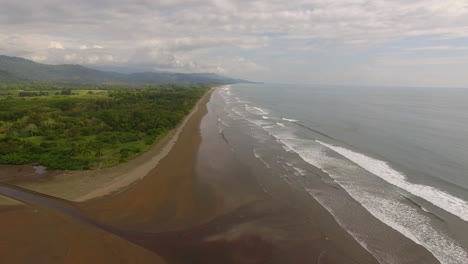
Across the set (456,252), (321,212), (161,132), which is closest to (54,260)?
(321,212)

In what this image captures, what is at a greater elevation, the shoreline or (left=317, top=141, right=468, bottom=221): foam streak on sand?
(left=317, top=141, right=468, bottom=221): foam streak on sand

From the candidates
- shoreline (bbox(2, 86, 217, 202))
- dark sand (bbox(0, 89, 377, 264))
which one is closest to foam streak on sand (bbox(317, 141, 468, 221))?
dark sand (bbox(0, 89, 377, 264))

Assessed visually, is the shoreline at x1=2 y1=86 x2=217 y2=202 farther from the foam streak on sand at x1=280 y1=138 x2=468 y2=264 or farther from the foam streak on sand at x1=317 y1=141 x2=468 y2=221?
the foam streak on sand at x1=317 y1=141 x2=468 y2=221

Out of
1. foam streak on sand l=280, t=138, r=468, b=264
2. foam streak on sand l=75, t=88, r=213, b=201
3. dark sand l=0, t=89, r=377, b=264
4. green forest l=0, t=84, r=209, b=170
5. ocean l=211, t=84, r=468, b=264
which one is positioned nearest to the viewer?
dark sand l=0, t=89, r=377, b=264

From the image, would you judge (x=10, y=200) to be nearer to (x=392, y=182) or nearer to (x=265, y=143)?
(x=265, y=143)

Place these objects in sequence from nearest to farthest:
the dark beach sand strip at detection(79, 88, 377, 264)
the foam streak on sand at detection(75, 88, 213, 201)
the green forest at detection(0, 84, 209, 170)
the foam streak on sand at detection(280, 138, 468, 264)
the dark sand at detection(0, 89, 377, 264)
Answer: the dark sand at detection(0, 89, 377, 264) → the dark beach sand strip at detection(79, 88, 377, 264) → the foam streak on sand at detection(280, 138, 468, 264) → the foam streak on sand at detection(75, 88, 213, 201) → the green forest at detection(0, 84, 209, 170)

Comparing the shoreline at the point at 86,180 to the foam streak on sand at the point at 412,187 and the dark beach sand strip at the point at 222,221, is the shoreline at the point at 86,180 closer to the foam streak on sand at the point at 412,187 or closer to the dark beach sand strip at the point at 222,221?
the dark beach sand strip at the point at 222,221
